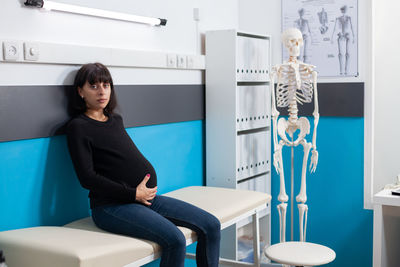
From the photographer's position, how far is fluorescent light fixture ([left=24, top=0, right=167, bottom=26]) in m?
2.17

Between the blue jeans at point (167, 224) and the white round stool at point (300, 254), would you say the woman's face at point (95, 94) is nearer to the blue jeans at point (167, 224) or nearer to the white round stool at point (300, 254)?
the blue jeans at point (167, 224)

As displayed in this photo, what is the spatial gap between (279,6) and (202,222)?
1760 mm

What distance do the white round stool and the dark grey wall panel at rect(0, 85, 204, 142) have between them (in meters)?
0.91

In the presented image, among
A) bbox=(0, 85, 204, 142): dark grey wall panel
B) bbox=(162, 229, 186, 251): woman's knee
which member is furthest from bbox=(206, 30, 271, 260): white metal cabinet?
bbox=(162, 229, 186, 251): woman's knee

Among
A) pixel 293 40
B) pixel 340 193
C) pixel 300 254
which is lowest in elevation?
pixel 300 254

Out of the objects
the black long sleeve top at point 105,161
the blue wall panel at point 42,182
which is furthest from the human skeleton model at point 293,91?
the black long sleeve top at point 105,161

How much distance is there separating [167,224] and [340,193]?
159 centimetres

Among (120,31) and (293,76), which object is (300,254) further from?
(120,31)

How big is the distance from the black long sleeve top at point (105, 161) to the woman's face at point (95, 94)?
2.8 inches

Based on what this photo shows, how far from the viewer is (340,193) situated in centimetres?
337

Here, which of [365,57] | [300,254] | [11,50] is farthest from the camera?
[365,57]

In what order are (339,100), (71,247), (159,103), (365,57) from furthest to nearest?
(339,100) < (365,57) < (159,103) < (71,247)

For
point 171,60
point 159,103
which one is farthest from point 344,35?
point 159,103

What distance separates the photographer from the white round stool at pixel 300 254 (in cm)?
254
